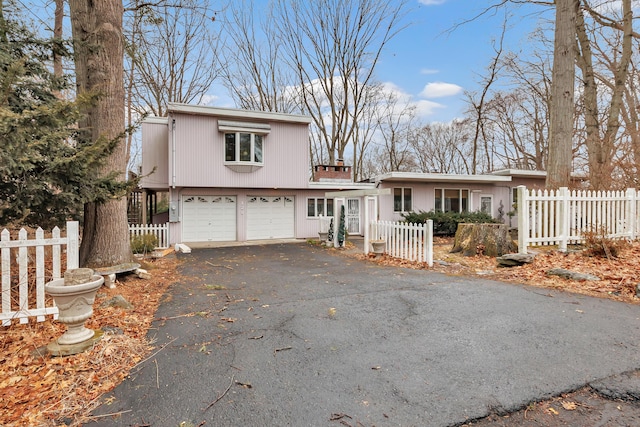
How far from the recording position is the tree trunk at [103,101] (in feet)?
18.9

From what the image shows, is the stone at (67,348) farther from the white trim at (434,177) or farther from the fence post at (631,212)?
the white trim at (434,177)

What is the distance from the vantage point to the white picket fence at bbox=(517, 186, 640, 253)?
707 cm

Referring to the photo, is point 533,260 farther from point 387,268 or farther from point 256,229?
point 256,229

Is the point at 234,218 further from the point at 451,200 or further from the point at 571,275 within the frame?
the point at 571,275

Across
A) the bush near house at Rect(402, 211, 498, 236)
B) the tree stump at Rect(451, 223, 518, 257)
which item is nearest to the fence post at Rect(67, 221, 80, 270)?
the tree stump at Rect(451, 223, 518, 257)

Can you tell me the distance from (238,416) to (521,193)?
7.30 metres

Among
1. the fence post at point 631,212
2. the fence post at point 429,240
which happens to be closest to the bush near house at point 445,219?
the fence post at point 631,212

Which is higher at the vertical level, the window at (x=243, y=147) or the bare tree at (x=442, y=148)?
the bare tree at (x=442, y=148)

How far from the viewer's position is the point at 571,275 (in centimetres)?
548

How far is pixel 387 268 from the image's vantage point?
293 inches

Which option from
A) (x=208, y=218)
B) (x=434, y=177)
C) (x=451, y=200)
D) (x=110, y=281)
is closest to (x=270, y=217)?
(x=208, y=218)

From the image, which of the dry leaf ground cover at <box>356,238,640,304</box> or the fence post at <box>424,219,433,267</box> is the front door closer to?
the dry leaf ground cover at <box>356,238,640,304</box>

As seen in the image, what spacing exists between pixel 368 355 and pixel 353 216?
13199mm

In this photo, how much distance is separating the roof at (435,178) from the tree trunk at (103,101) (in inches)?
439
